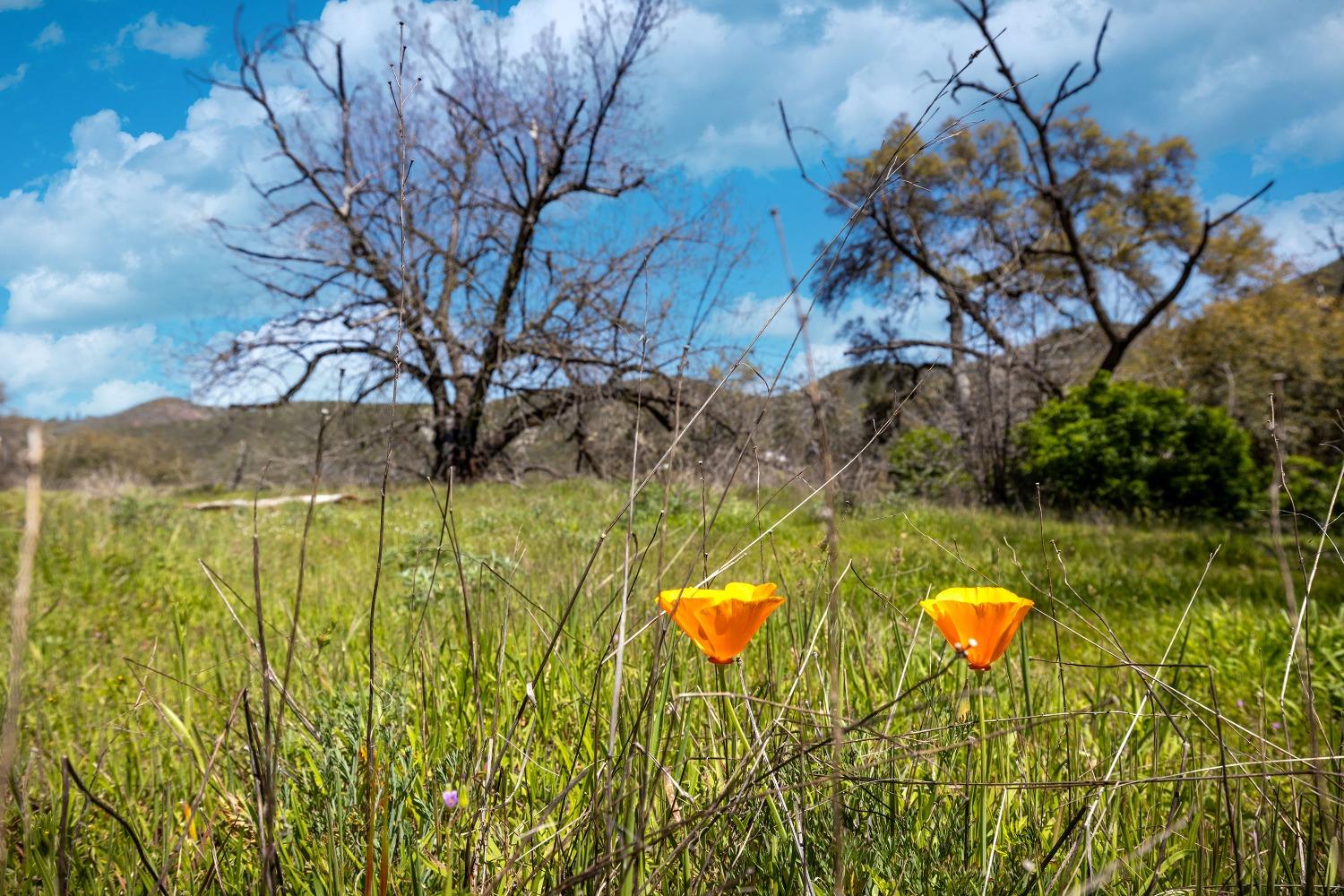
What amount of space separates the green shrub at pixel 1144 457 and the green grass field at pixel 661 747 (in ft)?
19.0

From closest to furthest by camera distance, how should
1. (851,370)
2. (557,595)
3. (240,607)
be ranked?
(557,595) < (240,607) < (851,370)

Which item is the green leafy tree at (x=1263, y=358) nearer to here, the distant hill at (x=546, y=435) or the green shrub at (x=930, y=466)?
the green shrub at (x=930, y=466)

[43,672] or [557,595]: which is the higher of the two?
[557,595]

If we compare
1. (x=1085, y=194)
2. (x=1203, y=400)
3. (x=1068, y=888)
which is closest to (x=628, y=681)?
(x=1068, y=888)

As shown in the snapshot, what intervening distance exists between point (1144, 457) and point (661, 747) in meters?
9.84

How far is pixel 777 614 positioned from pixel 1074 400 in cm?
955

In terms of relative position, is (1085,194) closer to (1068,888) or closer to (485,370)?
(485,370)

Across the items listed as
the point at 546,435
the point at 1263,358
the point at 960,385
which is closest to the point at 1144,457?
the point at 960,385

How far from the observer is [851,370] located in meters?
24.1

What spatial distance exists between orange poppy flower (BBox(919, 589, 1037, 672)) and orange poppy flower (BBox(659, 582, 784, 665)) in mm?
221

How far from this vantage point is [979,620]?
3.28 feet

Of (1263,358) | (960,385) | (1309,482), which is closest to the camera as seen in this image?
(1309,482)

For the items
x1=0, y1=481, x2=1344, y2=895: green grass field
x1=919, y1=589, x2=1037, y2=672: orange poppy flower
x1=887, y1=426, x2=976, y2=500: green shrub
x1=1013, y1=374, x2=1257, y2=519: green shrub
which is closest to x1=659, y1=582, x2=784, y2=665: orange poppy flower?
x1=0, y1=481, x2=1344, y2=895: green grass field

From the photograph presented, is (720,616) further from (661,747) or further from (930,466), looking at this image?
(930,466)
